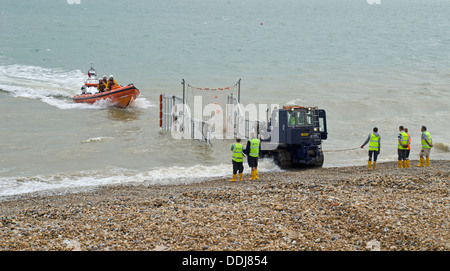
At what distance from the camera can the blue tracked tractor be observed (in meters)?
13.8

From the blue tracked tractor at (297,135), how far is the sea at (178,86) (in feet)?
2.73

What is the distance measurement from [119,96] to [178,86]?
878 cm

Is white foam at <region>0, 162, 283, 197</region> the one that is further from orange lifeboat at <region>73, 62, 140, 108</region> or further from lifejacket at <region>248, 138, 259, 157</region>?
orange lifeboat at <region>73, 62, 140, 108</region>

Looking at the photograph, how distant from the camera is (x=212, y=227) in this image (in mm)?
7629

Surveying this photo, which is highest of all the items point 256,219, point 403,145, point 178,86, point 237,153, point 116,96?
point 178,86

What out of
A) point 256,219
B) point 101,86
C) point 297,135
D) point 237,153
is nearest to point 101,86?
point 101,86

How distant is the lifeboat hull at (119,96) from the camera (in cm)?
2433

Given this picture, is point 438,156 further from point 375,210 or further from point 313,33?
point 313,33

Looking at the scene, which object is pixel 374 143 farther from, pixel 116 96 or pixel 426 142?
pixel 116 96

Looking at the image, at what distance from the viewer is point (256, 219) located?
7.91 meters

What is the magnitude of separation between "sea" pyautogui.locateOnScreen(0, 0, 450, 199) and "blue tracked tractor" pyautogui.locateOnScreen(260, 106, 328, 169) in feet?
2.73

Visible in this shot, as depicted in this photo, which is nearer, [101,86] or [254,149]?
[254,149]
